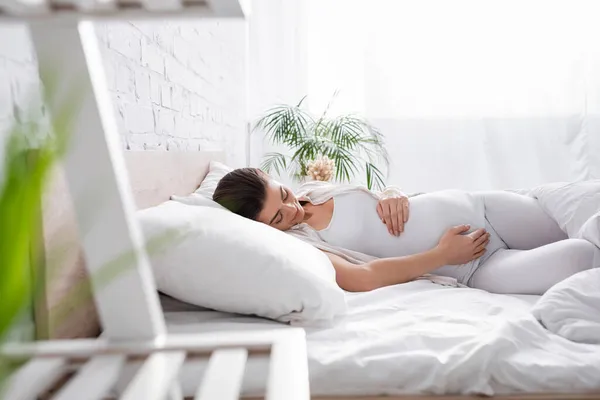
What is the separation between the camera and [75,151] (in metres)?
0.59

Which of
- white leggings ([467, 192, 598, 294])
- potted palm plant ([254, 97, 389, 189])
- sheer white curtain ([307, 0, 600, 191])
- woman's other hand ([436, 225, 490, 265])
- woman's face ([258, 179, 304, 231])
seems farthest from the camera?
sheer white curtain ([307, 0, 600, 191])

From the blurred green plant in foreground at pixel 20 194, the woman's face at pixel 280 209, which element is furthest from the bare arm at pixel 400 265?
the blurred green plant in foreground at pixel 20 194

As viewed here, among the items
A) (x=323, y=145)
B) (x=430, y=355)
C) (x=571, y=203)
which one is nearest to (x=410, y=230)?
(x=571, y=203)

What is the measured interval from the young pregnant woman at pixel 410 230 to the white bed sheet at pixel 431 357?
377 millimetres

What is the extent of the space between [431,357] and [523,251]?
2.61 ft

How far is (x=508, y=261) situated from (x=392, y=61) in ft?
8.88

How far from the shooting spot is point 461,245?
64.5 inches

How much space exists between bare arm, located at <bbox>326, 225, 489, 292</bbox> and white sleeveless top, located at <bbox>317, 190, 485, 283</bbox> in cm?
11

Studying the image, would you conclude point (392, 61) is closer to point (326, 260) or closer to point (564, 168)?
point (564, 168)

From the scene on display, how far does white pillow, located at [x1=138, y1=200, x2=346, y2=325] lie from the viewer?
43.6 inches

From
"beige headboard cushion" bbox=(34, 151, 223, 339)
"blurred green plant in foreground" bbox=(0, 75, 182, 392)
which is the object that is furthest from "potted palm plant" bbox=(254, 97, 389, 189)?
"blurred green plant in foreground" bbox=(0, 75, 182, 392)

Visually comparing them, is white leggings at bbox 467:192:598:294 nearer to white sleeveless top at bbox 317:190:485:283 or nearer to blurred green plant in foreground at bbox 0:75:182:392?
white sleeveless top at bbox 317:190:485:283

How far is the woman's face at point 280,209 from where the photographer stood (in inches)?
68.0

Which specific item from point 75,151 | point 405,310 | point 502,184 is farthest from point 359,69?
point 75,151
